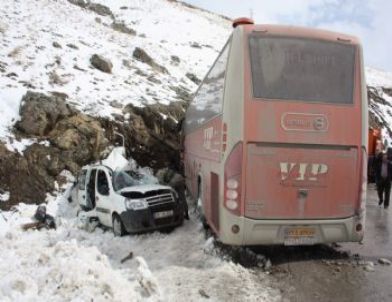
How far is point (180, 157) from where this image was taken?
18531 millimetres

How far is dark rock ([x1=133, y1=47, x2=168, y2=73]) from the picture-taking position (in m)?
25.7

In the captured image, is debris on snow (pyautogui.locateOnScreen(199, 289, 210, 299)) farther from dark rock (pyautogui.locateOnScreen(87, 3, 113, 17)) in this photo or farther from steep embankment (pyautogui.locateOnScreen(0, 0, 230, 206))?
dark rock (pyautogui.locateOnScreen(87, 3, 113, 17))

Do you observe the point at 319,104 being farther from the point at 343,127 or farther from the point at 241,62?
the point at 241,62

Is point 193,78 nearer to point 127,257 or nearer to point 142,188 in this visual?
point 142,188

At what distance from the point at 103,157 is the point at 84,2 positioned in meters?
25.6

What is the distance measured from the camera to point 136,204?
10.1 metres

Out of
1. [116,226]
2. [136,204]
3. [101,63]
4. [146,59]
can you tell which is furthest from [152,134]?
[146,59]

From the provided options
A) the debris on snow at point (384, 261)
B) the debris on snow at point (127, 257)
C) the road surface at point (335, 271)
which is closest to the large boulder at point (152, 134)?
the debris on snow at point (127, 257)

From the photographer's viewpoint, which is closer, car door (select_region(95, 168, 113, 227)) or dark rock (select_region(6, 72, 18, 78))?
car door (select_region(95, 168, 113, 227))

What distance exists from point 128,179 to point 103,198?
876 millimetres

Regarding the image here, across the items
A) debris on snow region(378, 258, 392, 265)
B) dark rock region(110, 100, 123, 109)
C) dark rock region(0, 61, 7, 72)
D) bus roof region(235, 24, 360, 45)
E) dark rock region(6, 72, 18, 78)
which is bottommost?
debris on snow region(378, 258, 392, 265)

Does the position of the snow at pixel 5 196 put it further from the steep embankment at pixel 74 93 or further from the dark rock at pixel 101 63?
the dark rock at pixel 101 63

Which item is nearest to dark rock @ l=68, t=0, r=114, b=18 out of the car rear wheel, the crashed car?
the crashed car

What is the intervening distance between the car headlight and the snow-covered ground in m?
0.73
